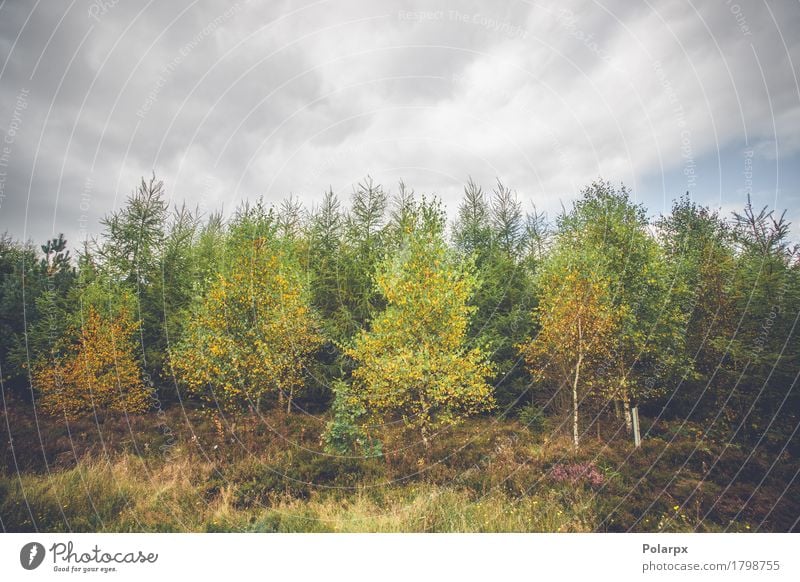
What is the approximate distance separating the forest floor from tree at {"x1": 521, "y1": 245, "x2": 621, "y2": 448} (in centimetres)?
295

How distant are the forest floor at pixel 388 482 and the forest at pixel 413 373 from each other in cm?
8

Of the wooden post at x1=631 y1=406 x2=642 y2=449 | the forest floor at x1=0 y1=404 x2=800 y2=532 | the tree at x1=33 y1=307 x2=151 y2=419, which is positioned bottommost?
the forest floor at x1=0 y1=404 x2=800 y2=532

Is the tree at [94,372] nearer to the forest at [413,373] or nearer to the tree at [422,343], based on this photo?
the forest at [413,373]

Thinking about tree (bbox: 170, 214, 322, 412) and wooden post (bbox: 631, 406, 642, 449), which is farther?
tree (bbox: 170, 214, 322, 412)

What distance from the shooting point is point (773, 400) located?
8836mm

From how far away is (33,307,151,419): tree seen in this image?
538 inches

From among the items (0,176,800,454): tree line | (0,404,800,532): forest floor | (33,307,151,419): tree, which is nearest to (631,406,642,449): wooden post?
(0,404,800,532): forest floor

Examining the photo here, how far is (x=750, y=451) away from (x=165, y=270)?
2667 centimetres

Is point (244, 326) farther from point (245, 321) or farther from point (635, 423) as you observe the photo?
point (635, 423)

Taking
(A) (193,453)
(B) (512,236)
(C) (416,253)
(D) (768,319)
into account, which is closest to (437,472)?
(C) (416,253)

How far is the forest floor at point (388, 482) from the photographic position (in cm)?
696

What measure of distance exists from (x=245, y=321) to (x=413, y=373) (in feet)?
23.6

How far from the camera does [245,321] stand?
12.8m

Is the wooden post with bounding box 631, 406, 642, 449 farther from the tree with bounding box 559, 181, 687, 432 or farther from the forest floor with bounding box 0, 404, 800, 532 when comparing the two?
the tree with bounding box 559, 181, 687, 432
